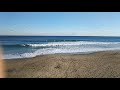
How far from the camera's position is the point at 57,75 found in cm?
541
